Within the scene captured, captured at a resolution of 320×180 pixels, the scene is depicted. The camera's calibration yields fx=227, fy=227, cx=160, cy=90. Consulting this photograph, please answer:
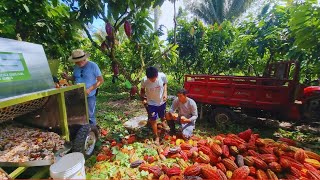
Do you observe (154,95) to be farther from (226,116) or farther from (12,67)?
(12,67)

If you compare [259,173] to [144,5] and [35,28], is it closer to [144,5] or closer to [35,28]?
[144,5]

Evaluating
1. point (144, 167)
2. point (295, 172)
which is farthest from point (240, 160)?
point (144, 167)

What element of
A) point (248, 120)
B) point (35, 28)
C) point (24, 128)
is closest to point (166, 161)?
point (24, 128)

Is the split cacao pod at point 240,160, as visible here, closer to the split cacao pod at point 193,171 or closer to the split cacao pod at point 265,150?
the split cacao pod at point 265,150

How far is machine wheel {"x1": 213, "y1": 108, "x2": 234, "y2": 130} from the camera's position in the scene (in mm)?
5582

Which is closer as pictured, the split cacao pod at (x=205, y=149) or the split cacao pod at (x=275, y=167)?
the split cacao pod at (x=275, y=167)

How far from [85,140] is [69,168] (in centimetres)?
107

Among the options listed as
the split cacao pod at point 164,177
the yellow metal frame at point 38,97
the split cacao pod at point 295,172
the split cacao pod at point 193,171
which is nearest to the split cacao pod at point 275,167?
the split cacao pod at point 295,172

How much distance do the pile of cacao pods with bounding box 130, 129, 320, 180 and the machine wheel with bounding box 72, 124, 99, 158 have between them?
2.54 ft

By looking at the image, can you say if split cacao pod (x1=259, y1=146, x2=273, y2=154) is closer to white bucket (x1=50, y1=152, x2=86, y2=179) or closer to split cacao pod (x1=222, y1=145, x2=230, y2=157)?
split cacao pod (x1=222, y1=145, x2=230, y2=157)

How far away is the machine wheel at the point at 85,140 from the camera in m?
3.32

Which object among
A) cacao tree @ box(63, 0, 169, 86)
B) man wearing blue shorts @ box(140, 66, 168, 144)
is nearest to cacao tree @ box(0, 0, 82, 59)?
cacao tree @ box(63, 0, 169, 86)

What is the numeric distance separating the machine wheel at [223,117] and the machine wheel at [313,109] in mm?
1590

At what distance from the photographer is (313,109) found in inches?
193
